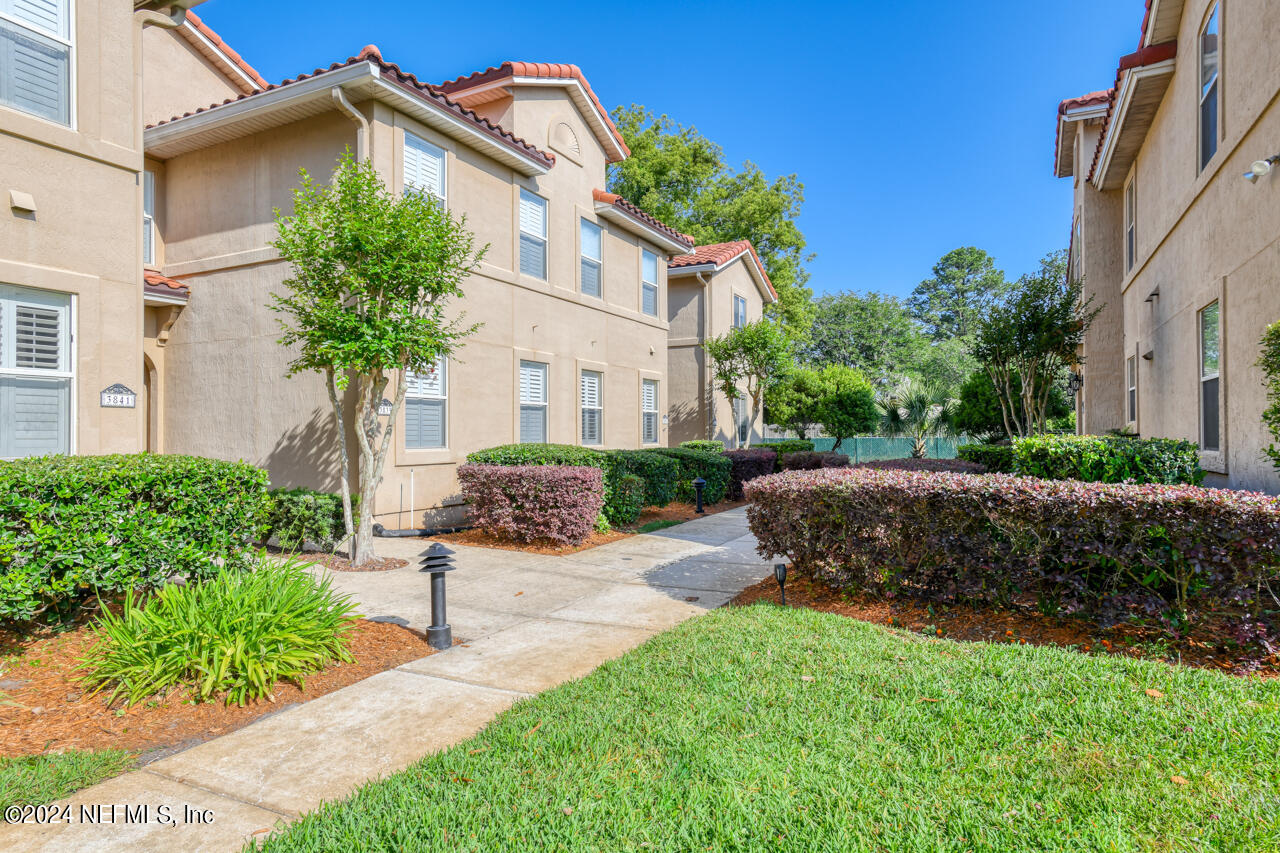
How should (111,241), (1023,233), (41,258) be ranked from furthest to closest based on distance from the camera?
(1023,233), (111,241), (41,258)

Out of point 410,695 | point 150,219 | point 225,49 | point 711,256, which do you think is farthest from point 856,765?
point 711,256

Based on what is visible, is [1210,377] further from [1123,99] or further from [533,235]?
[533,235]

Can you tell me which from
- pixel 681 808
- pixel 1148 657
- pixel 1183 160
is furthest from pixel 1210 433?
pixel 681 808

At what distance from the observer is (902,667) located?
444 centimetres

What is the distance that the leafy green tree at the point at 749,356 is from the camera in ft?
64.4

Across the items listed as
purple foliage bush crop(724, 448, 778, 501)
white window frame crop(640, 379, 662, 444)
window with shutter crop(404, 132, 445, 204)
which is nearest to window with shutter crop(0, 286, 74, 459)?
A: window with shutter crop(404, 132, 445, 204)

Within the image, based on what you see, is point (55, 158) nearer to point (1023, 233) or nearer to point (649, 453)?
point (649, 453)

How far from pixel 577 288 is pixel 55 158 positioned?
336 inches

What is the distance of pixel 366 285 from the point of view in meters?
8.07

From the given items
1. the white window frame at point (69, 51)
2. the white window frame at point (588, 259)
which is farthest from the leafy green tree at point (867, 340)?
the white window frame at point (69, 51)

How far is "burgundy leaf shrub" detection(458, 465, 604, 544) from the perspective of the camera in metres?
A: 9.39

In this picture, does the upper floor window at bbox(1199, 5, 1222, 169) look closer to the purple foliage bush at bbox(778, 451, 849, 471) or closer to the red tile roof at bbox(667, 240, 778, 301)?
the purple foliage bush at bbox(778, 451, 849, 471)

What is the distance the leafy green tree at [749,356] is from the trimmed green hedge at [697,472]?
538 cm

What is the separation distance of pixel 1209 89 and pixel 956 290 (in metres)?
58.1
